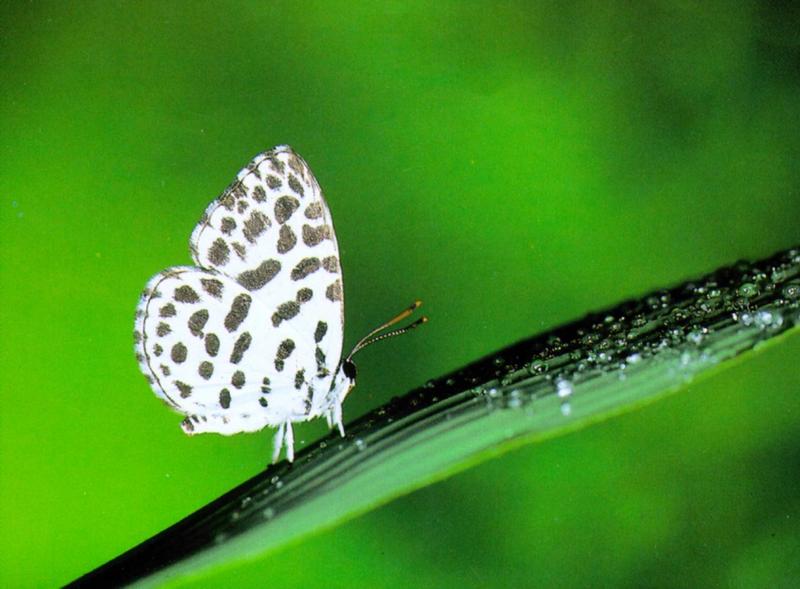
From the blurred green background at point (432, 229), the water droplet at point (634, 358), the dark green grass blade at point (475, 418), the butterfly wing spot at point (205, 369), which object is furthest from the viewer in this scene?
the butterfly wing spot at point (205, 369)

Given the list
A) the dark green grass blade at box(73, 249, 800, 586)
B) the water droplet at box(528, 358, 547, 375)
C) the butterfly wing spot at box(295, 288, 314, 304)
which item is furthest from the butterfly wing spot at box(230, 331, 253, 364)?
the water droplet at box(528, 358, 547, 375)

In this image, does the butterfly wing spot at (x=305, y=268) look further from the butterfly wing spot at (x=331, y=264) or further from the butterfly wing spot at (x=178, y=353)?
the butterfly wing spot at (x=178, y=353)

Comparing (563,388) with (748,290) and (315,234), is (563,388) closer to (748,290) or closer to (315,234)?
(748,290)

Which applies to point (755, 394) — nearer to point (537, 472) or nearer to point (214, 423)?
point (537, 472)

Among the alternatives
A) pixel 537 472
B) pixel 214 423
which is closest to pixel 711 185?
pixel 537 472

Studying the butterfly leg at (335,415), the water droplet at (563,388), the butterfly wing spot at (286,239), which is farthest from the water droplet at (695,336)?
the butterfly wing spot at (286,239)

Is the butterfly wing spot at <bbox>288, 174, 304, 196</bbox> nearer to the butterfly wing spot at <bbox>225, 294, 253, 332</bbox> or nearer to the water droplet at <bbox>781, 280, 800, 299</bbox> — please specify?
the butterfly wing spot at <bbox>225, 294, 253, 332</bbox>
